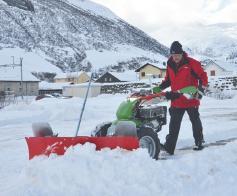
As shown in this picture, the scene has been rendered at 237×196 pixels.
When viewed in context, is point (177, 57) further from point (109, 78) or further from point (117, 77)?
point (109, 78)

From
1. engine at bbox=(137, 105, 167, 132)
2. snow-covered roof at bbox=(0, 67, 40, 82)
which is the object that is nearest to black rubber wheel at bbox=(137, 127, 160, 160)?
engine at bbox=(137, 105, 167, 132)

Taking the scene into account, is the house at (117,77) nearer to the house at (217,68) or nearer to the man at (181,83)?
the house at (217,68)

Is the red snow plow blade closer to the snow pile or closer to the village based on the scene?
the snow pile

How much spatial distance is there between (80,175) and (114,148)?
2.73 ft

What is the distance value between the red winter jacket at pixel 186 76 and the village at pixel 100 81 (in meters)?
32.0

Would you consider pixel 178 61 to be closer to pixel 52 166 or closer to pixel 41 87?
pixel 52 166

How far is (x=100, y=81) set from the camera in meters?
98.1

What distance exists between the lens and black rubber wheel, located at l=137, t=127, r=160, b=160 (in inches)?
277

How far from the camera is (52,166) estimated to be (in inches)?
223

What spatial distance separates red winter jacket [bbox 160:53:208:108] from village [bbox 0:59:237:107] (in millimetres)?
32012

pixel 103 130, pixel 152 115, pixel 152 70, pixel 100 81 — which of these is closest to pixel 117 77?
pixel 100 81

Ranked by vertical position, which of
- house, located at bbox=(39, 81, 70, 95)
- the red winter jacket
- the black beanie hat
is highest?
the black beanie hat

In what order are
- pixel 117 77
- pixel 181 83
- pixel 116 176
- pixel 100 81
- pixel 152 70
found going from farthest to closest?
pixel 100 81 < pixel 117 77 < pixel 152 70 < pixel 181 83 < pixel 116 176

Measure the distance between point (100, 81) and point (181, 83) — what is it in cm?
9041
